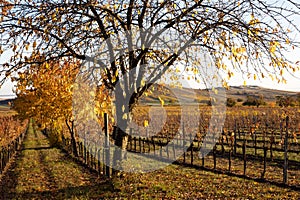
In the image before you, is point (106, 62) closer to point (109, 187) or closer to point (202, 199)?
point (109, 187)

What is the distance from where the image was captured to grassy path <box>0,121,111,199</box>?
9.85 m

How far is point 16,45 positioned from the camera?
7512 millimetres

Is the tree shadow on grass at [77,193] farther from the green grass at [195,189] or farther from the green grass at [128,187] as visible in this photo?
the green grass at [195,189]

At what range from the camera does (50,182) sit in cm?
1295

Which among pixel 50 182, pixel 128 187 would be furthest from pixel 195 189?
pixel 50 182

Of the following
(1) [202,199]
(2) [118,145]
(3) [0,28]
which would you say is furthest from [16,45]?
(1) [202,199]

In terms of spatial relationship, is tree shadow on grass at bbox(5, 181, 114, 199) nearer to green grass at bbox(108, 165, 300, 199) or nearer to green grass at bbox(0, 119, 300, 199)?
green grass at bbox(0, 119, 300, 199)

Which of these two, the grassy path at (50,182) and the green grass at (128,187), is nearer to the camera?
the green grass at (128,187)

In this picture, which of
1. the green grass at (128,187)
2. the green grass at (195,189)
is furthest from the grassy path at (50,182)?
the green grass at (195,189)

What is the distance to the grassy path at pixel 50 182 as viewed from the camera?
32.3 ft

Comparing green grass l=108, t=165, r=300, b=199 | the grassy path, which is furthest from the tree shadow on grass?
green grass l=108, t=165, r=300, b=199

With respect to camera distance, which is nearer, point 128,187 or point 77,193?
point 128,187

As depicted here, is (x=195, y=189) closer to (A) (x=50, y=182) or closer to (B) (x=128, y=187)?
(B) (x=128, y=187)

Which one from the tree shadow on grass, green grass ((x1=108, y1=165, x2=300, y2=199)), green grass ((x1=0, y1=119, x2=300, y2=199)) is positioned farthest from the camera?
the tree shadow on grass
